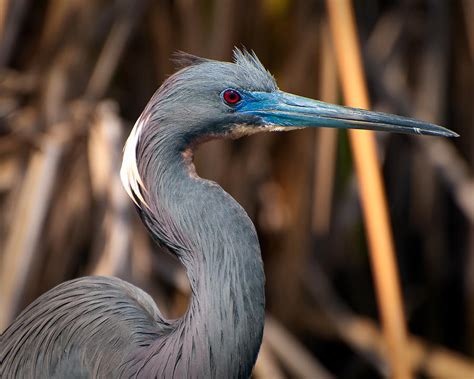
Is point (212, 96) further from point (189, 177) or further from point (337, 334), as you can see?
point (337, 334)

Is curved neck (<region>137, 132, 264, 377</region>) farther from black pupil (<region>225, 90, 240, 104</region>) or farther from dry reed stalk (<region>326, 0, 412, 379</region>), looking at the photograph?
dry reed stalk (<region>326, 0, 412, 379</region>)

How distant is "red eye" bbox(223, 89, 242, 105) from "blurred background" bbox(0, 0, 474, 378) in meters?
1.41

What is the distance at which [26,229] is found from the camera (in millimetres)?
3760

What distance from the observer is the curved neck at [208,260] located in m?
2.17

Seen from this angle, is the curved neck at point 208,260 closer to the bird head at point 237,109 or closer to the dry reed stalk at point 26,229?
the bird head at point 237,109

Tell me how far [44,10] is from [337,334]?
2190 mm

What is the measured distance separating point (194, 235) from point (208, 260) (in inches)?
2.7

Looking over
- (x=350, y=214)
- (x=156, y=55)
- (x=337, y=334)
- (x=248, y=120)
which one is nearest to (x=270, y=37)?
(x=156, y=55)

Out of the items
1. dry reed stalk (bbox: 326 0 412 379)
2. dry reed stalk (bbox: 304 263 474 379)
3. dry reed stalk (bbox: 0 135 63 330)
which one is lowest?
dry reed stalk (bbox: 304 263 474 379)

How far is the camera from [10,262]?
3752mm

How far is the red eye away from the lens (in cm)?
226

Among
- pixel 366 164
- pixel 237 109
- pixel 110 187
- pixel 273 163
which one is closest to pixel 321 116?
pixel 237 109

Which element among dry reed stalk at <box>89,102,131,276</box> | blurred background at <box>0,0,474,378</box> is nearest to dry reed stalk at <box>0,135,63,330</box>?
blurred background at <box>0,0,474,378</box>

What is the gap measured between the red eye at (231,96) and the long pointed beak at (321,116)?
0.10 feet
